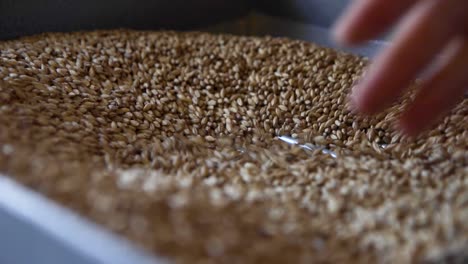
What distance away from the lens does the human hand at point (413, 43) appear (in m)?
0.76

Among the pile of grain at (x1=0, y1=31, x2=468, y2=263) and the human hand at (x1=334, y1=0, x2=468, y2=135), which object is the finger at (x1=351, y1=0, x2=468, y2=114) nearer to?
the human hand at (x1=334, y1=0, x2=468, y2=135)

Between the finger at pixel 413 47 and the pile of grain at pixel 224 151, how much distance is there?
0.58 ft

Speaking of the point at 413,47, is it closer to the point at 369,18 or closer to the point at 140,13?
the point at 369,18

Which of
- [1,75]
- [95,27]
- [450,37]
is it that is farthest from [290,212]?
[95,27]

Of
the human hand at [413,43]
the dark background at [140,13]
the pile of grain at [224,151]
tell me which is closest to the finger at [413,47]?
the human hand at [413,43]

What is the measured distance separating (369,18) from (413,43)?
69mm

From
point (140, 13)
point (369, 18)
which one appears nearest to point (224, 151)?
point (369, 18)

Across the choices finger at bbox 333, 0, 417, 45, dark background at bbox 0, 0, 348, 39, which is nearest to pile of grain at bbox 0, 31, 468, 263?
dark background at bbox 0, 0, 348, 39

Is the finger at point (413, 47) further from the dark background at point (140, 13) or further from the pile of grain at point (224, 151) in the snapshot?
the dark background at point (140, 13)

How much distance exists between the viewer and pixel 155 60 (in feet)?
4.85

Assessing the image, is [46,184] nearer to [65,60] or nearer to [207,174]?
[207,174]

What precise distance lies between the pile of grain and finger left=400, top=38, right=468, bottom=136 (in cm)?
12

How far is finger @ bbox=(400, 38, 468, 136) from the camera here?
0.80 m

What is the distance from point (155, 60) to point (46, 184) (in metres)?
0.73
